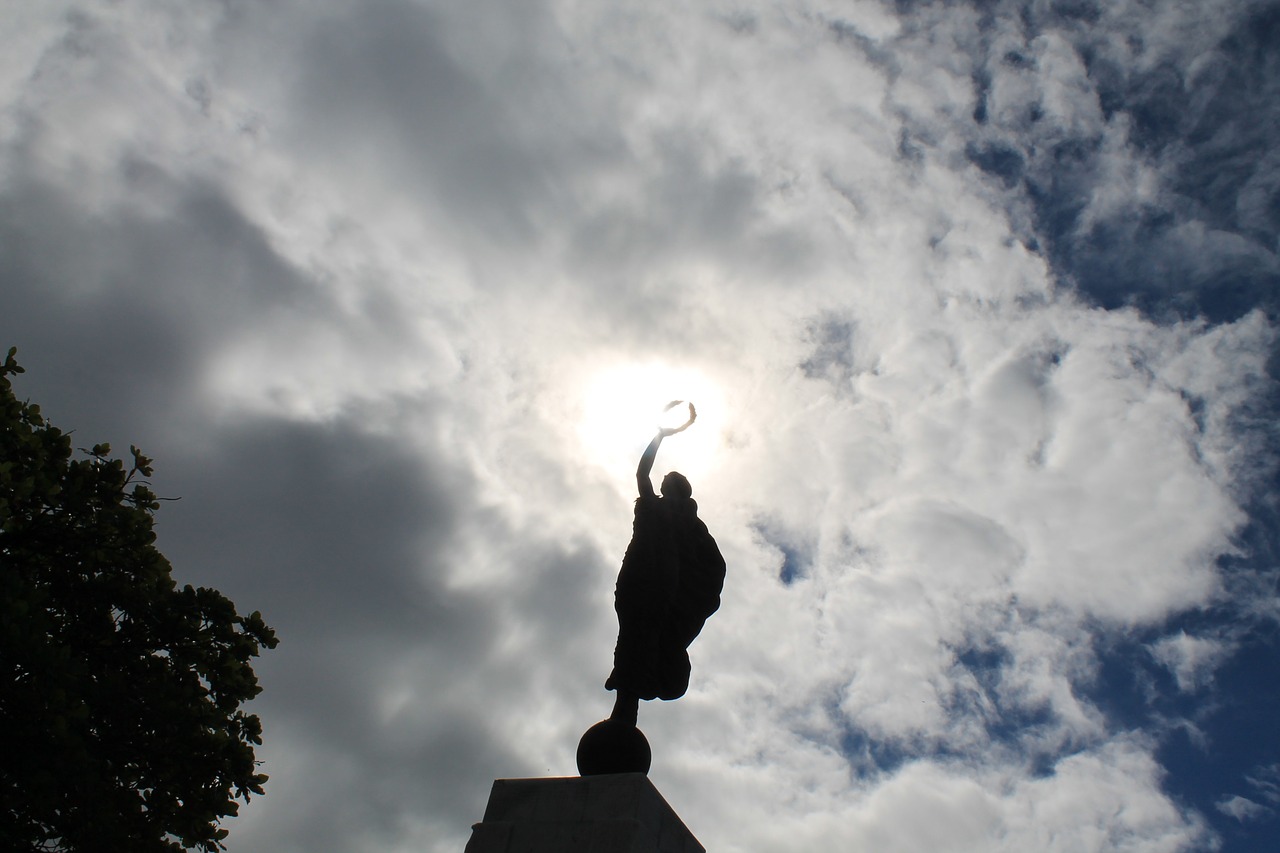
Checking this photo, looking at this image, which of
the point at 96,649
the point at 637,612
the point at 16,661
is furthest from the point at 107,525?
the point at 637,612

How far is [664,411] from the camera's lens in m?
8.31

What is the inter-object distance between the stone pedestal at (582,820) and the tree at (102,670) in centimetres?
536

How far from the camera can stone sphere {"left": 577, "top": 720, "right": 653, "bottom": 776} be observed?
22.3ft

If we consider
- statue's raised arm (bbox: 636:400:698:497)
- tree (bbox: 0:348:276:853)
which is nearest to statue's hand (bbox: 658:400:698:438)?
statue's raised arm (bbox: 636:400:698:497)

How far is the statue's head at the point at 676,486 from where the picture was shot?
27.8 feet

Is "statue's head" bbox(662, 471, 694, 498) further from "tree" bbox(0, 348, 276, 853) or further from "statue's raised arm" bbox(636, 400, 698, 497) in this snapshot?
"tree" bbox(0, 348, 276, 853)

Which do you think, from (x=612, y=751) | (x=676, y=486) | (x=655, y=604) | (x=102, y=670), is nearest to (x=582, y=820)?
(x=612, y=751)

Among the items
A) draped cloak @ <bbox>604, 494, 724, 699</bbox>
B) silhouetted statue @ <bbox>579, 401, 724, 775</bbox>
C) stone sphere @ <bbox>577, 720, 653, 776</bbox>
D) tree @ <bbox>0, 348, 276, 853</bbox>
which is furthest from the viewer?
tree @ <bbox>0, 348, 276, 853</bbox>

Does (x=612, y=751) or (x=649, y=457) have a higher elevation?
(x=649, y=457)

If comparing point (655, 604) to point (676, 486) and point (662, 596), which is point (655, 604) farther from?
point (676, 486)

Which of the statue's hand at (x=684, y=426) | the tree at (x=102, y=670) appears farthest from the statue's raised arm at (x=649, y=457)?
the tree at (x=102, y=670)

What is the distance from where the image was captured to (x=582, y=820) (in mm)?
6141

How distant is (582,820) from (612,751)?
761 millimetres

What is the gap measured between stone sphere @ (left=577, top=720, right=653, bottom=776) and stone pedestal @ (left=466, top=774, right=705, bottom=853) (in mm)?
379
